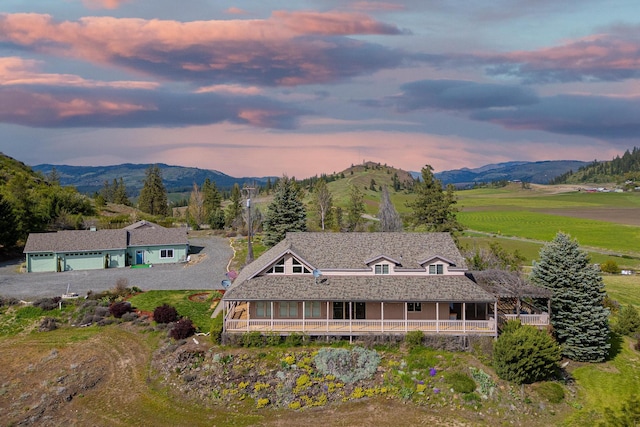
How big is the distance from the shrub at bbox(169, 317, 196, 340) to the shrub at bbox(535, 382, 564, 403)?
2293 centimetres

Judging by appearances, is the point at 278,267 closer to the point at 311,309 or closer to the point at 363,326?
the point at 311,309

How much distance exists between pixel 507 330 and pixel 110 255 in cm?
4492

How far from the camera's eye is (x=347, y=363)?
30891 millimetres

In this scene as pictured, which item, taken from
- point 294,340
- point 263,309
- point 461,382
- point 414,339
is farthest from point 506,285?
point 263,309

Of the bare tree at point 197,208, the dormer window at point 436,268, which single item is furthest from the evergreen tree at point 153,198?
the dormer window at point 436,268

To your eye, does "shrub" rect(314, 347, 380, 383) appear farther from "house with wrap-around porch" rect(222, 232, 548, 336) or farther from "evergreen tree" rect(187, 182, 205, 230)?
"evergreen tree" rect(187, 182, 205, 230)

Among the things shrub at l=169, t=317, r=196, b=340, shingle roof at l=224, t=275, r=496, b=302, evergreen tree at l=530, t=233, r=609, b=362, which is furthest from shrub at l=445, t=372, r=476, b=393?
shrub at l=169, t=317, r=196, b=340

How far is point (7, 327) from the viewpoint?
1495 inches

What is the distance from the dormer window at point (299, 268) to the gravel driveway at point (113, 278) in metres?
14.2

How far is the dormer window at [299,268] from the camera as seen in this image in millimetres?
36766

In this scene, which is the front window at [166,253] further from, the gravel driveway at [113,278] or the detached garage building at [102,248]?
the gravel driveway at [113,278]

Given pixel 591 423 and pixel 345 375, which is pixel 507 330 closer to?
pixel 591 423

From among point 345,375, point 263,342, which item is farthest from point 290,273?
point 345,375

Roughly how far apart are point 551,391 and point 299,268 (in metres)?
18.2
